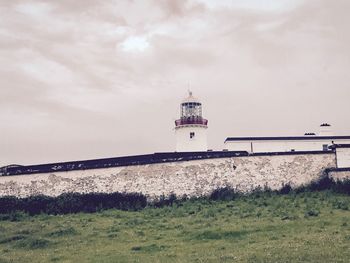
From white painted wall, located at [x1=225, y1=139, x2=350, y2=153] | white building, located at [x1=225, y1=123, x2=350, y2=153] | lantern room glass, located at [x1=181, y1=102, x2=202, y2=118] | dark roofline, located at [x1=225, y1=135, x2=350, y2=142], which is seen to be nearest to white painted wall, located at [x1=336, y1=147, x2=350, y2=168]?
white building, located at [x1=225, y1=123, x2=350, y2=153]

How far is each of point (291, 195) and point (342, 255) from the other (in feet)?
47.5

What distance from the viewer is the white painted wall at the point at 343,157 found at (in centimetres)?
2930

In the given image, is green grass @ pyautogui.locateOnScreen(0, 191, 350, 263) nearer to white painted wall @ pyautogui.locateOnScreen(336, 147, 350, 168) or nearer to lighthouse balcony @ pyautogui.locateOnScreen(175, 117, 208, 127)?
white painted wall @ pyautogui.locateOnScreen(336, 147, 350, 168)

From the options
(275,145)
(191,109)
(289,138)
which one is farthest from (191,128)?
(289,138)

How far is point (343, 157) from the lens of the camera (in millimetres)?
29406

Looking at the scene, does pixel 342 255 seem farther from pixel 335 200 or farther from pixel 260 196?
pixel 260 196

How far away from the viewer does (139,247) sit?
15.5 metres

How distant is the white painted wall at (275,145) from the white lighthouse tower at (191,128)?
268 centimetres

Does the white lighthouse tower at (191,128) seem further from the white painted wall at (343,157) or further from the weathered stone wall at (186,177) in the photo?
the white painted wall at (343,157)

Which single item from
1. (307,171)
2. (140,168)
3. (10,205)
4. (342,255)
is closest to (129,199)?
(140,168)

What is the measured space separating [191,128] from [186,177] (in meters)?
12.3

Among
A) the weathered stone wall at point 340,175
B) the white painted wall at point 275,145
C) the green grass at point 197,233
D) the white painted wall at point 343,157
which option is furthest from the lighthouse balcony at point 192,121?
the green grass at point 197,233

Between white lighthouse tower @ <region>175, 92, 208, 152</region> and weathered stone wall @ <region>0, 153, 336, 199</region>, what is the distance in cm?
1163

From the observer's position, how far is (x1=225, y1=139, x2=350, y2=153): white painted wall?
3930 centimetres
